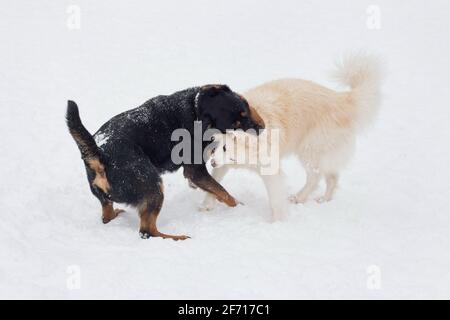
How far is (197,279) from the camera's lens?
357cm

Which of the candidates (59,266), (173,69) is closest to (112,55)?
(173,69)

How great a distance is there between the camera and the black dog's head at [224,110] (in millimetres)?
4617

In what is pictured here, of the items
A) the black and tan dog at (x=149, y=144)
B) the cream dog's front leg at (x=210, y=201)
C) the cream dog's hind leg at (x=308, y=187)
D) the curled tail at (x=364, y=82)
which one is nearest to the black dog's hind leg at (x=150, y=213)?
the black and tan dog at (x=149, y=144)

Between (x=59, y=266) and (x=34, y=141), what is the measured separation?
3.25 metres

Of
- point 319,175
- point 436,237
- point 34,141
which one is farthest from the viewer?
point 34,141

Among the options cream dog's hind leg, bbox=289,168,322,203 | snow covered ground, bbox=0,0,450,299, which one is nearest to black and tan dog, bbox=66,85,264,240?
snow covered ground, bbox=0,0,450,299

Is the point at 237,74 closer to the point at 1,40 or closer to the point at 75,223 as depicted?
→ the point at 1,40

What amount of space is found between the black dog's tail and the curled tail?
2.80 metres

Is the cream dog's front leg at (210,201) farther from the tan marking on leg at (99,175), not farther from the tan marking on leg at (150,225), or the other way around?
the tan marking on leg at (99,175)

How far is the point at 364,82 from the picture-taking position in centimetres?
518

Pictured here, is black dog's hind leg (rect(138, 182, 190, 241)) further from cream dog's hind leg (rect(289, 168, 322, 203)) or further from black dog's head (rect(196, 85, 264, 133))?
cream dog's hind leg (rect(289, 168, 322, 203))

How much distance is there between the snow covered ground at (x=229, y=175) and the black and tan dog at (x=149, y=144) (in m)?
0.36

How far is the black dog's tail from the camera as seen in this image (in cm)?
392

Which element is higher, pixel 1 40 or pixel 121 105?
pixel 1 40
